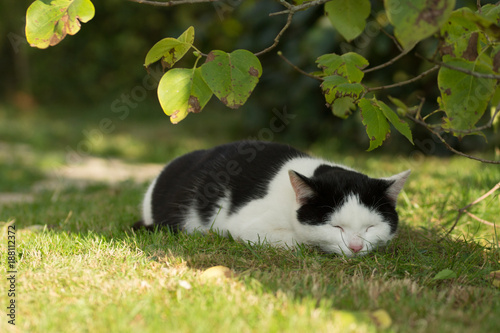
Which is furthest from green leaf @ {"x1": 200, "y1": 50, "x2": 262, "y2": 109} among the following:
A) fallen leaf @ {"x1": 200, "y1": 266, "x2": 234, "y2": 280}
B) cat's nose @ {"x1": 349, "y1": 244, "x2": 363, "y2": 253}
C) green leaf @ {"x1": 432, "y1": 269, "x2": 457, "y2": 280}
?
green leaf @ {"x1": 432, "y1": 269, "x2": 457, "y2": 280}

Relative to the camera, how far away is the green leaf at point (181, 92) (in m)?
1.66

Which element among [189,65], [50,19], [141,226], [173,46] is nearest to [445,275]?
[173,46]

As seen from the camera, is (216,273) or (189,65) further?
(189,65)

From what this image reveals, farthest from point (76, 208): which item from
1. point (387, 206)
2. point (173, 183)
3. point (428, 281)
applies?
point (428, 281)

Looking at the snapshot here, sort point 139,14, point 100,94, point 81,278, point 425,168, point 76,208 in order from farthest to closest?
point 100,94 < point 139,14 < point 425,168 < point 76,208 < point 81,278

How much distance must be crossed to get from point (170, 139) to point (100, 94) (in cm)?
474

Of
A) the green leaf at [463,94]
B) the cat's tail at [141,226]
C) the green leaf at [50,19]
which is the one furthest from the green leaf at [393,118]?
the cat's tail at [141,226]

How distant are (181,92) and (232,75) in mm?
191

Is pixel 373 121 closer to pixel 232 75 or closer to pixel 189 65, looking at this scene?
pixel 232 75

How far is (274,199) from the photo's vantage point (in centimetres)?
228

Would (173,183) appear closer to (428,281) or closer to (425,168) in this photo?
(428,281)

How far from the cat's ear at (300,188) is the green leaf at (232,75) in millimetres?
Result: 471

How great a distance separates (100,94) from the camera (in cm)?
1139

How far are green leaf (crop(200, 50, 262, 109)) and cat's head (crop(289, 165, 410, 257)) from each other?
47 cm
